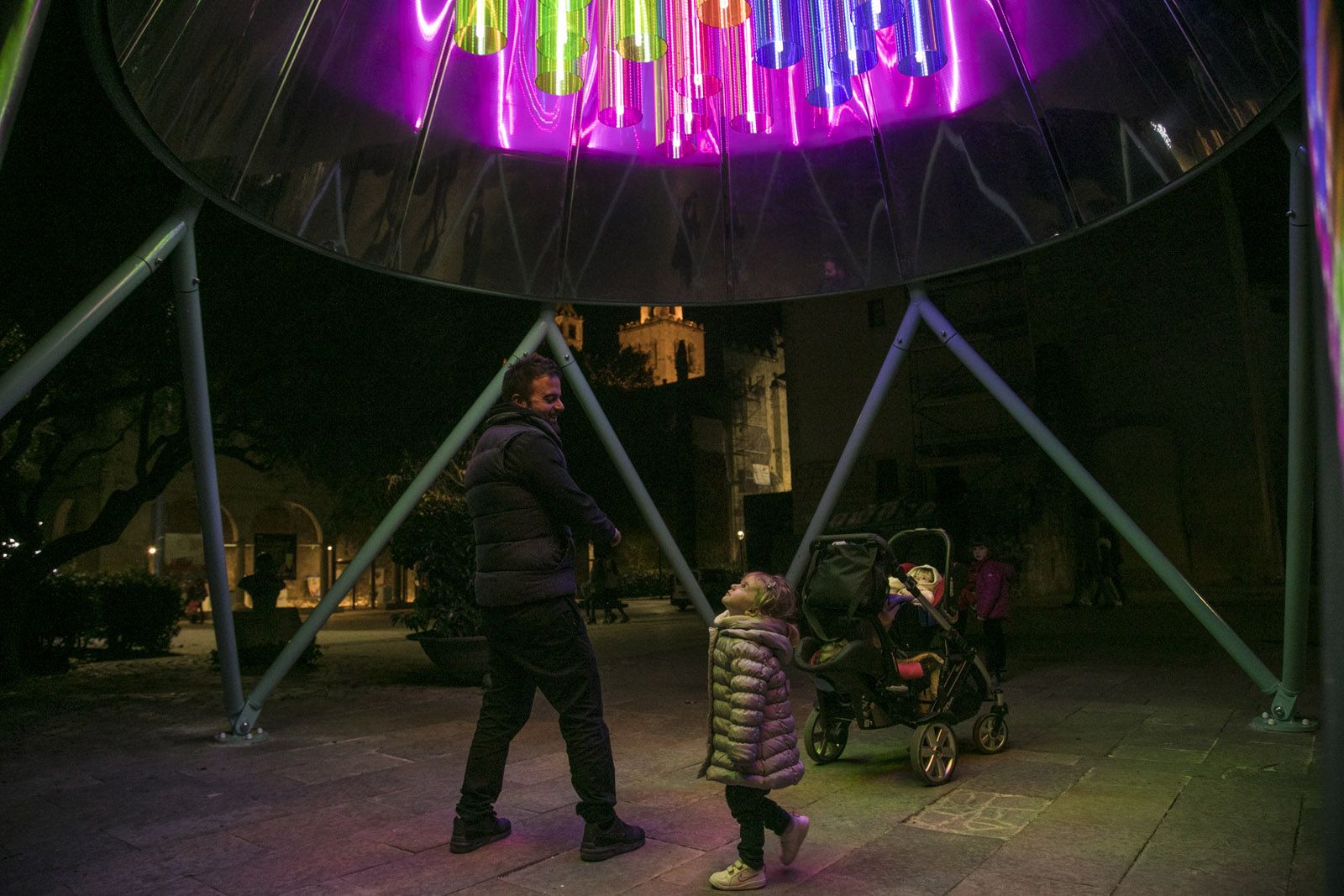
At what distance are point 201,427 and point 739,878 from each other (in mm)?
4356

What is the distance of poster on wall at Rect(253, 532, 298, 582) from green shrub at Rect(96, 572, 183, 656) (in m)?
20.7

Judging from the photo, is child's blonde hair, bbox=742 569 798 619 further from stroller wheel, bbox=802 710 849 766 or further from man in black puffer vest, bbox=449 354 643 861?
stroller wheel, bbox=802 710 849 766

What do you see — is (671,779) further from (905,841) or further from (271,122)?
(271,122)

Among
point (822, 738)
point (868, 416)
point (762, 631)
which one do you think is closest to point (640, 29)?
point (868, 416)

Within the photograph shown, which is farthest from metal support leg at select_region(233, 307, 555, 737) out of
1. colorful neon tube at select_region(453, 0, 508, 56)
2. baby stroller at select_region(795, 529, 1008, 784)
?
baby stroller at select_region(795, 529, 1008, 784)

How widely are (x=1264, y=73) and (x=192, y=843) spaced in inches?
265

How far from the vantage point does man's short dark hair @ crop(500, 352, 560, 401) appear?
3.90 meters

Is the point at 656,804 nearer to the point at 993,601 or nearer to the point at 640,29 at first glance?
the point at 640,29

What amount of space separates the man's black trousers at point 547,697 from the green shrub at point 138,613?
45.1 ft

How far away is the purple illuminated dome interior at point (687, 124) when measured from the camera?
512 centimetres

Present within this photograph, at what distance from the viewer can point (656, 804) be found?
169 inches

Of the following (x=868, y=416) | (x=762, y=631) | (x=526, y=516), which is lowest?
(x=762, y=631)

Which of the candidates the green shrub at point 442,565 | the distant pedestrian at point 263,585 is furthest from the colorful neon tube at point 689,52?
the distant pedestrian at point 263,585

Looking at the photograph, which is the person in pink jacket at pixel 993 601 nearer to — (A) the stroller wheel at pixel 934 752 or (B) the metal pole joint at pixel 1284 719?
(B) the metal pole joint at pixel 1284 719
